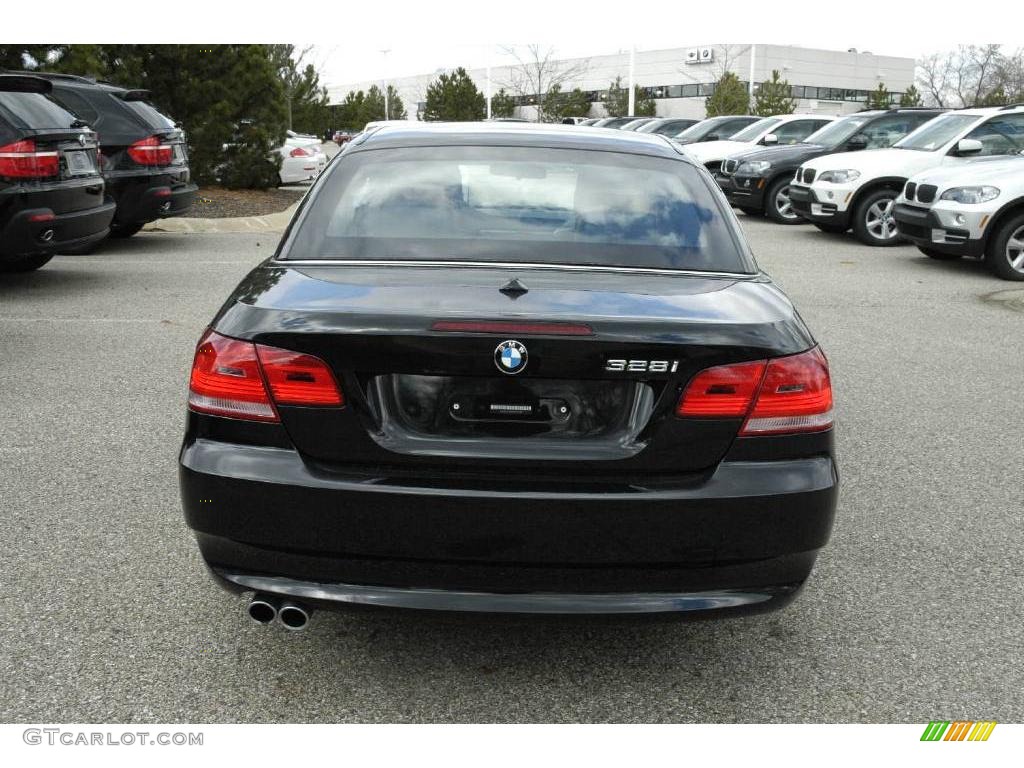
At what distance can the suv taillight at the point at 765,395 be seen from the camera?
273cm

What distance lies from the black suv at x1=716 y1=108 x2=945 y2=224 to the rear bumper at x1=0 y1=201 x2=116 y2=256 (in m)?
11.3

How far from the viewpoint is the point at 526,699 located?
3.03 m

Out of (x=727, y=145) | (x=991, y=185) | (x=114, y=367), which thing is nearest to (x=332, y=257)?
(x=114, y=367)

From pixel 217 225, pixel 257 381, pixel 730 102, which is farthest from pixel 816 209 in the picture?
pixel 730 102

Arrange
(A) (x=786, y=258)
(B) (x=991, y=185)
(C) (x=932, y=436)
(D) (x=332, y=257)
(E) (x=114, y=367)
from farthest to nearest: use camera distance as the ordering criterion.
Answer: (A) (x=786, y=258) < (B) (x=991, y=185) < (E) (x=114, y=367) < (C) (x=932, y=436) < (D) (x=332, y=257)

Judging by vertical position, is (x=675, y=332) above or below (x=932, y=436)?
above

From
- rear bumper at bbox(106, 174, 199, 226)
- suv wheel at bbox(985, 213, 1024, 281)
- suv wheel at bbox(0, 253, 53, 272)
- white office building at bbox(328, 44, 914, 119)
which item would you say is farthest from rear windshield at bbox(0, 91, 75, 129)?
white office building at bbox(328, 44, 914, 119)

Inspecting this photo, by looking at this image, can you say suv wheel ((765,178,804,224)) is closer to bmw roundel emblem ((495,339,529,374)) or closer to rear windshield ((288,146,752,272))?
rear windshield ((288,146,752,272))

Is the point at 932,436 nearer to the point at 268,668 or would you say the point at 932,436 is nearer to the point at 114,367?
the point at 268,668

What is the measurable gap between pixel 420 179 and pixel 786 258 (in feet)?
34.7

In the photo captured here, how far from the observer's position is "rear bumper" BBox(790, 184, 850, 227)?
49.6 ft

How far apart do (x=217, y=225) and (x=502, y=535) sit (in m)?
14.0

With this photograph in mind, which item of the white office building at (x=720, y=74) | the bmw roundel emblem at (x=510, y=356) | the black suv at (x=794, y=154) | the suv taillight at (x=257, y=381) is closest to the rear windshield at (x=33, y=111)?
the suv taillight at (x=257, y=381)

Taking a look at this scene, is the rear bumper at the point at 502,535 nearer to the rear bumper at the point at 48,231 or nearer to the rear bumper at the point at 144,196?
the rear bumper at the point at 48,231
